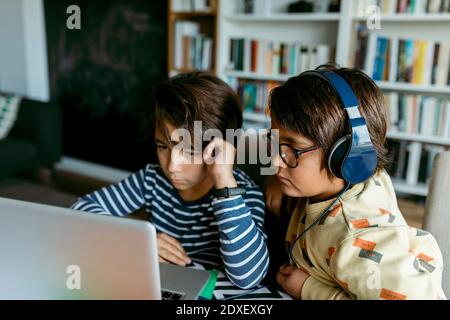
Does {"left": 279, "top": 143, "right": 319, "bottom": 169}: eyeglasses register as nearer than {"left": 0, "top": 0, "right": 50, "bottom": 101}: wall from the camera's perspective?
Yes

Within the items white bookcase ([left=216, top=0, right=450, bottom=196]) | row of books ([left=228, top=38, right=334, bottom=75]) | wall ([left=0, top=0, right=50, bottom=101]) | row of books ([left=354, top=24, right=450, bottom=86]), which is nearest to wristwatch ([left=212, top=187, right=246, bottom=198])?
white bookcase ([left=216, top=0, right=450, bottom=196])

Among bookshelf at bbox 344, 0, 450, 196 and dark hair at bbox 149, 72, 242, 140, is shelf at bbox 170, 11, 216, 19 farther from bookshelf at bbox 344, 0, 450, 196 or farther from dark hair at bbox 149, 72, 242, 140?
dark hair at bbox 149, 72, 242, 140

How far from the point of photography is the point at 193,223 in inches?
38.3

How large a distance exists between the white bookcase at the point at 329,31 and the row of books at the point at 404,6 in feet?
0.13

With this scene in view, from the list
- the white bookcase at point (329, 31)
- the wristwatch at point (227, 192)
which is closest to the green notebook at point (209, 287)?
the wristwatch at point (227, 192)

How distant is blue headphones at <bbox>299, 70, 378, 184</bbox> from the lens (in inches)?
26.0

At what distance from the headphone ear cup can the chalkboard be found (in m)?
2.27

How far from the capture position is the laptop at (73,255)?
0.51 m

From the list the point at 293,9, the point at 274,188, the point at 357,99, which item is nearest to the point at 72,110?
the point at 293,9

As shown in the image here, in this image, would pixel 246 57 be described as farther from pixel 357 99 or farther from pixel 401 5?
pixel 357 99

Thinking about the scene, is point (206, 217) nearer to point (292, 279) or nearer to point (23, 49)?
point (292, 279)

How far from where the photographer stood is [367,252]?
0.61 meters

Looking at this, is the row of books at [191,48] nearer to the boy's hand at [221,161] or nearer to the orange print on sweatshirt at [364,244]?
the boy's hand at [221,161]

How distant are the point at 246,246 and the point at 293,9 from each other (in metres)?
1.95
